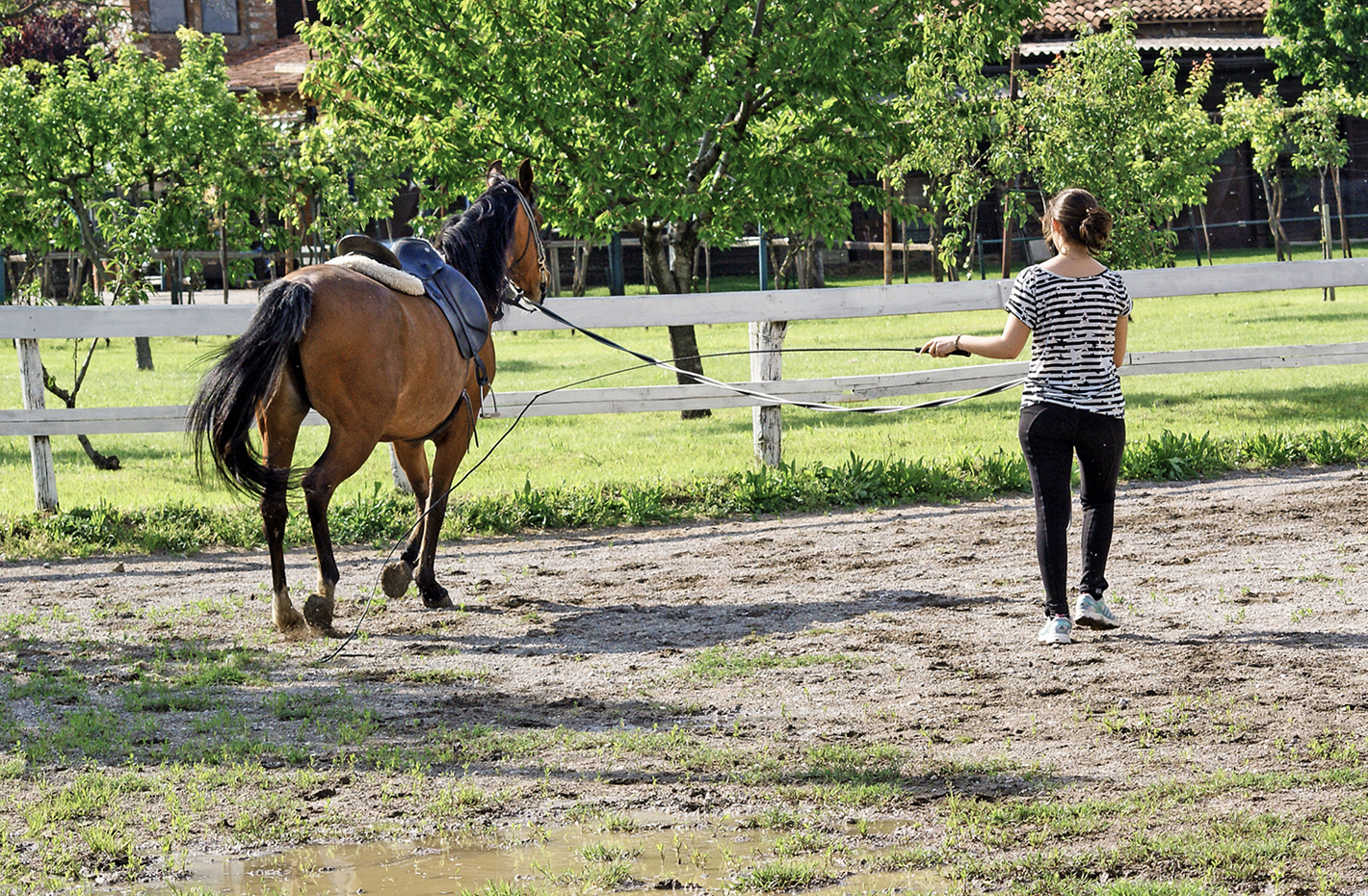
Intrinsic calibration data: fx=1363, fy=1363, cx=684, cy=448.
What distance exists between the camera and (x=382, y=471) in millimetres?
10742

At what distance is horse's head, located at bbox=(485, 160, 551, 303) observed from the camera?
7.11m

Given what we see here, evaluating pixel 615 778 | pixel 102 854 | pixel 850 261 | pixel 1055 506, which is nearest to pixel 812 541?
pixel 1055 506

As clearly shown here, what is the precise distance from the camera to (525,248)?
7211 millimetres

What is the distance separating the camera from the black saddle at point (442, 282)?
20.9ft

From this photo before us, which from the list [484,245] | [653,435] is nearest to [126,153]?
[653,435]

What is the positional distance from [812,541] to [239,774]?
4.22 metres

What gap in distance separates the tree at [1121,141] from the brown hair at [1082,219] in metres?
12.7

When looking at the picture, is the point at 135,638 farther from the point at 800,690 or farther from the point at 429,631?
the point at 800,690

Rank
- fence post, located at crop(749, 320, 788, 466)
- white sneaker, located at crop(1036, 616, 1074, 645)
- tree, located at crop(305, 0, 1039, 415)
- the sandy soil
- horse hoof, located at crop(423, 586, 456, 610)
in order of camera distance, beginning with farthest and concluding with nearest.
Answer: tree, located at crop(305, 0, 1039, 415), fence post, located at crop(749, 320, 788, 466), horse hoof, located at crop(423, 586, 456, 610), white sneaker, located at crop(1036, 616, 1074, 645), the sandy soil

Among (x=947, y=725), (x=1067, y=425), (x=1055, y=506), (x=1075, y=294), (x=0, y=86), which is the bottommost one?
(x=947, y=725)

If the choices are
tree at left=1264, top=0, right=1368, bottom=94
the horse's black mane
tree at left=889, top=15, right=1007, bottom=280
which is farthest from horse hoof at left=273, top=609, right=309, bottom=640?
tree at left=1264, top=0, right=1368, bottom=94

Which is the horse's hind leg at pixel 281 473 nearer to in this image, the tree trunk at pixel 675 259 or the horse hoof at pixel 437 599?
the horse hoof at pixel 437 599

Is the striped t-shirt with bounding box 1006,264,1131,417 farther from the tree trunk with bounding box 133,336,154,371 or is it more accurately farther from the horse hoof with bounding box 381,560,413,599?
the tree trunk with bounding box 133,336,154,371

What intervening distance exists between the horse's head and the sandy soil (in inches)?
59.3
